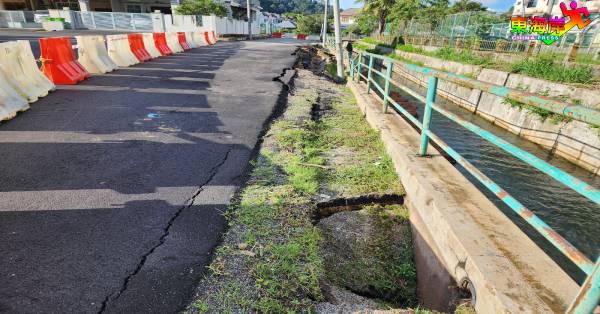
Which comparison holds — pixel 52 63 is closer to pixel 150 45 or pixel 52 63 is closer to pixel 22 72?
pixel 22 72

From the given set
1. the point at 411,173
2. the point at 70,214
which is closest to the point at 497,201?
the point at 411,173

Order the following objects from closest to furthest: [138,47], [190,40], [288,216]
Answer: [288,216] < [138,47] < [190,40]

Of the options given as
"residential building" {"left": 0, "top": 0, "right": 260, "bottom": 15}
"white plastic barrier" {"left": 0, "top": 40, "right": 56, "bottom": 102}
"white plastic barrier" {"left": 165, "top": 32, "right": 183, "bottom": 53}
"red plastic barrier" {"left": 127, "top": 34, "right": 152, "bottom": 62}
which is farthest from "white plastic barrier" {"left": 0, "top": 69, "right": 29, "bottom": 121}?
"residential building" {"left": 0, "top": 0, "right": 260, "bottom": 15}

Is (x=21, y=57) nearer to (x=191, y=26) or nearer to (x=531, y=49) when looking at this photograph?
(x=531, y=49)

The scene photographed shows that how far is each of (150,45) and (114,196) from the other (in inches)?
450

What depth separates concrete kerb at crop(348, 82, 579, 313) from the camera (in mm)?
1856

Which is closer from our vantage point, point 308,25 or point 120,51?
point 120,51

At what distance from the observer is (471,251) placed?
2164mm

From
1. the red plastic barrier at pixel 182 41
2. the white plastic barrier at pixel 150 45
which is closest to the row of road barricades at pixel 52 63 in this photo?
the white plastic barrier at pixel 150 45

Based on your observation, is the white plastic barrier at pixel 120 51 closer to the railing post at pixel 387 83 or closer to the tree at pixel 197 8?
the railing post at pixel 387 83

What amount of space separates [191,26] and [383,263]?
→ 107 feet

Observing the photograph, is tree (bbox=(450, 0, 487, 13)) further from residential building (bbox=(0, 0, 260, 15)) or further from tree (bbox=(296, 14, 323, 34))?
residential building (bbox=(0, 0, 260, 15))

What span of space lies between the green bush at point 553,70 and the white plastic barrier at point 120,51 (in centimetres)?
1273

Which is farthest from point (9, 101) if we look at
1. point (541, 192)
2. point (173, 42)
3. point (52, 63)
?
point (173, 42)
